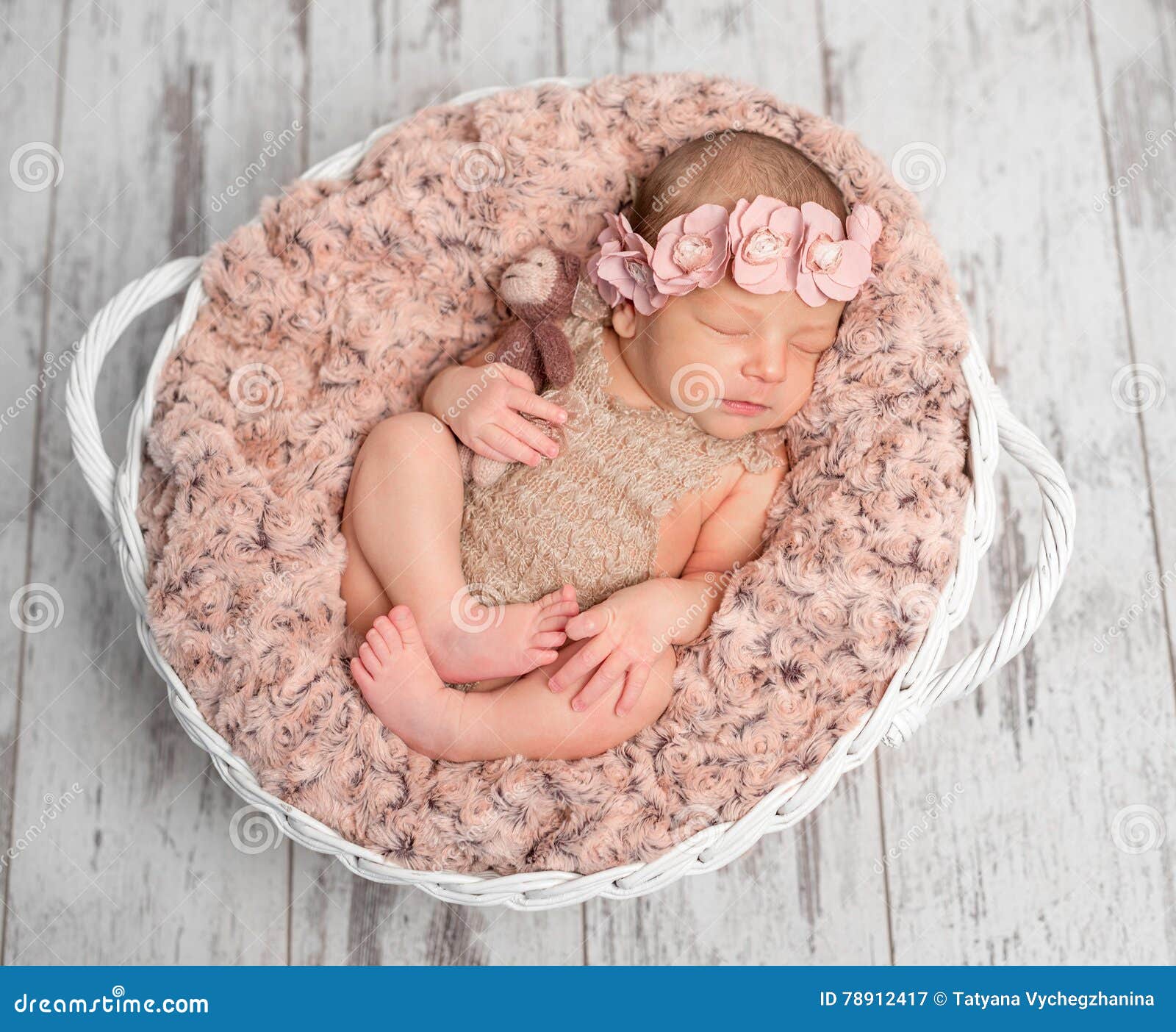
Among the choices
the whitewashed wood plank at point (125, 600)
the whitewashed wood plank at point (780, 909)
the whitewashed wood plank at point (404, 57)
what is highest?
the whitewashed wood plank at point (404, 57)

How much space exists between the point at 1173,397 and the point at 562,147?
127cm

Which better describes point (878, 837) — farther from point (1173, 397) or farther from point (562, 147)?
point (562, 147)

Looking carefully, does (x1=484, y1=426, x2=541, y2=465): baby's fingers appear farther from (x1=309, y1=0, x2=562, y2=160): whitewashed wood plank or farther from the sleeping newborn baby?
(x1=309, y1=0, x2=562, y2=160): whitewashed wood plank

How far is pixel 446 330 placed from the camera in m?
1.81

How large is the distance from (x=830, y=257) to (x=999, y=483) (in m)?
0.71

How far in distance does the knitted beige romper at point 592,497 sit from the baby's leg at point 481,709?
0.16 meters

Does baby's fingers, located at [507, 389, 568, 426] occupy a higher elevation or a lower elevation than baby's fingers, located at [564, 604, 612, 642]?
higher

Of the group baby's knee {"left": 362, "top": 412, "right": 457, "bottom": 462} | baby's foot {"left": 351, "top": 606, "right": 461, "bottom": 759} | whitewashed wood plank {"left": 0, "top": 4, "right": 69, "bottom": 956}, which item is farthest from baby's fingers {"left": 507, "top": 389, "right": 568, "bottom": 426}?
whitewashed wood plank {"left": 0, "top": 4, "right": 69, "bottom": 956}

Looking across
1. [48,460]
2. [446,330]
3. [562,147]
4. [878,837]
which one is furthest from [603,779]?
[48,460]

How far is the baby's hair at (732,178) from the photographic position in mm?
1584

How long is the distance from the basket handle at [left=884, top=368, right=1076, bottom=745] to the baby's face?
266 mm

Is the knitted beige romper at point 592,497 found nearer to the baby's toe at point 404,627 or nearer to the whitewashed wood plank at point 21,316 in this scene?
the baby's toe at point 404,627

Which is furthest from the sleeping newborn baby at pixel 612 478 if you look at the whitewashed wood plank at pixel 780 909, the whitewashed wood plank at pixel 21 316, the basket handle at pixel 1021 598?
the whitewashed wood plank at pixel 21 316

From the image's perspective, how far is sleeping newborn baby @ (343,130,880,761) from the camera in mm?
1544
